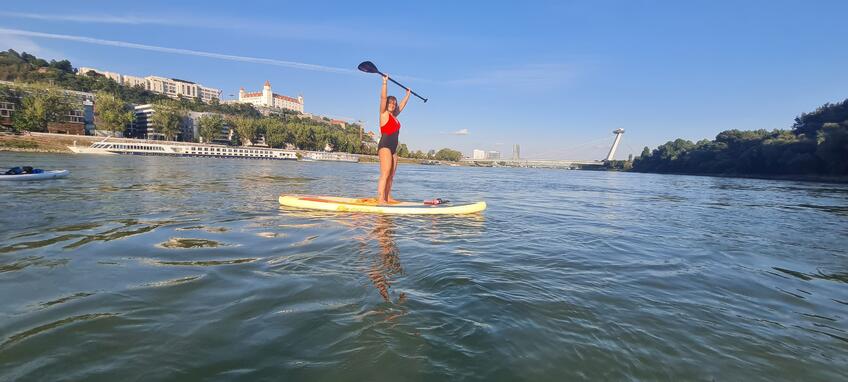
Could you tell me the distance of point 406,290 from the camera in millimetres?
4703

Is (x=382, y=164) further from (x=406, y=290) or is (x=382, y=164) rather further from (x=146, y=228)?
(x=406, y=290)

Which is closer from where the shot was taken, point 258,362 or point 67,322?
point 258,362

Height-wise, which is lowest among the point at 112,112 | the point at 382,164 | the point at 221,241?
the point at 221,241

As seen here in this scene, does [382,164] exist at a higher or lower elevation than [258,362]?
higher

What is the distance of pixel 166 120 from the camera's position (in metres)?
120

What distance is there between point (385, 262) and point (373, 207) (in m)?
5.40

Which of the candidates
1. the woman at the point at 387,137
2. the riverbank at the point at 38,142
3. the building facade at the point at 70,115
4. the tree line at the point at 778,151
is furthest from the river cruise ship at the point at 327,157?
the woman at the point at 387,137

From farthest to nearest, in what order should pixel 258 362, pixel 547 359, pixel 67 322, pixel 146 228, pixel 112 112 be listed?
pixel 112 112 → pixel 146 228 → pixel 67 322 → pixel 547 359 → pixel 258 362

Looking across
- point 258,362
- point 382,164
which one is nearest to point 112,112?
point 382,164

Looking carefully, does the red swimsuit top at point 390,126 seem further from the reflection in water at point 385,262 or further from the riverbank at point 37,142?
the riverbank at point 37,142

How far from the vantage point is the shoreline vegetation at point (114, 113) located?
90.6 metres

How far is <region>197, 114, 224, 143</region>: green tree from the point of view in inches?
5113

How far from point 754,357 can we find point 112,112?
139m

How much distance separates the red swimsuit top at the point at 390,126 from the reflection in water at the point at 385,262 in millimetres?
3606
